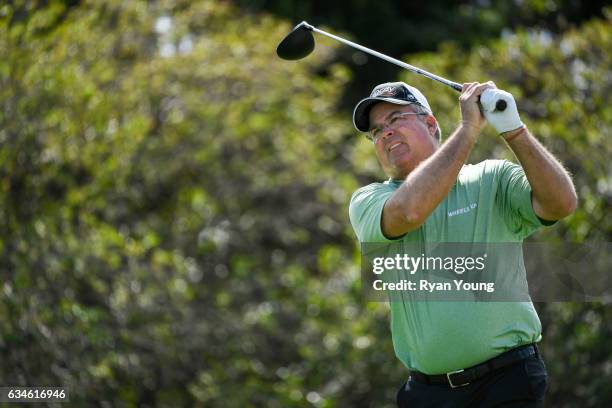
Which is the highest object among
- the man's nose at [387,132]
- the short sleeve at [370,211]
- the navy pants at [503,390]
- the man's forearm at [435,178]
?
the man's forearm at [435,178]

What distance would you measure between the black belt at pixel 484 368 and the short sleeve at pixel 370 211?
52 cm

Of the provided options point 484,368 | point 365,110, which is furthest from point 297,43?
point 484,368

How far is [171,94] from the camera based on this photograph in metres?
10.1

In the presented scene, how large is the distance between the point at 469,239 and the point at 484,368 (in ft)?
1.43

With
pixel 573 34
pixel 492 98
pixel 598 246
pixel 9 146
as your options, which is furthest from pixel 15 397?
pixel 573 34

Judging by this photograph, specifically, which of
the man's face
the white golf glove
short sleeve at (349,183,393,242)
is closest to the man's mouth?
the man's face

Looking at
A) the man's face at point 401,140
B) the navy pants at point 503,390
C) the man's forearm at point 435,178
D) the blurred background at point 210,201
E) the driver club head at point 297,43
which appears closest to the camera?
the man's forearm at point 435,178

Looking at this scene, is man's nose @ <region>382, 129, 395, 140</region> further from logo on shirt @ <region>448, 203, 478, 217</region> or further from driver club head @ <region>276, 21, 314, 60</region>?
driver club head @ <region>276, 21, 314, 60</region>

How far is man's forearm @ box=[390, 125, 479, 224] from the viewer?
3.24 m

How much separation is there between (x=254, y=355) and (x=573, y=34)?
12.8ft

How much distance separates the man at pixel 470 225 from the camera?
3275 millimetres

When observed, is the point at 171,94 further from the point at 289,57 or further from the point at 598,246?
the point at 289,57

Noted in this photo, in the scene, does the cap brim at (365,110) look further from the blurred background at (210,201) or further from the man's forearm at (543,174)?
the blurred background at (210,201)

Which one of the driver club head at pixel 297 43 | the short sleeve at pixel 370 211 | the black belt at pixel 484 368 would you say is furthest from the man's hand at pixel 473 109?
the driver club head at pixel 297 43
